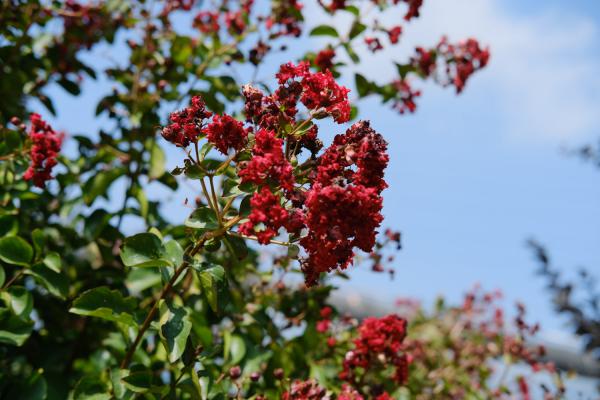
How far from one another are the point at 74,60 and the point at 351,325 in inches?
→ 93.8

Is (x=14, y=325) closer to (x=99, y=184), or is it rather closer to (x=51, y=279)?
(x=51, y=279)

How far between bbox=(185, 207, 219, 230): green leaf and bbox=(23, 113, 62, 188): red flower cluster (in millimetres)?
950

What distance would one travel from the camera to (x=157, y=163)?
123 inches

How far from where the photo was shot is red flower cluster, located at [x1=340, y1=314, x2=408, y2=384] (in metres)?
2.37

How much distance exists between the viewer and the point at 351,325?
297 centimetres

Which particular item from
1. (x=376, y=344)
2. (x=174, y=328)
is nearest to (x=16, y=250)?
(x=174, y=328)

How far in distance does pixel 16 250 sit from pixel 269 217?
1.22 m

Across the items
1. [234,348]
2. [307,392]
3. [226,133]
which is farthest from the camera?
[234,348]

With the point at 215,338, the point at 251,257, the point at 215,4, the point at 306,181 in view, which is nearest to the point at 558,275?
the point at 251,257

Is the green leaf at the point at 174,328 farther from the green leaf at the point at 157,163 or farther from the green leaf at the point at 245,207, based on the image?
the green leaf at the point at 157,163

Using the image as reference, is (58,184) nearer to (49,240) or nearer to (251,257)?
(49,240)

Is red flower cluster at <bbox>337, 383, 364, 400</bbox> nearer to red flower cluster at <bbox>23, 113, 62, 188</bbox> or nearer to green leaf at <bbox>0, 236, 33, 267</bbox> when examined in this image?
green leaf at <bbox>0, 236, 33, 267</bbox>

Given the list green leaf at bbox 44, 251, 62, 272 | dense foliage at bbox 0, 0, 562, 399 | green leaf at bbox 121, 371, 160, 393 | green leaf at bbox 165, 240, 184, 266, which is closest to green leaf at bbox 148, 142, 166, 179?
dense foliage at bbox 0, 0, 562, 399

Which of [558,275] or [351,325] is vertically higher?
[558,275]
